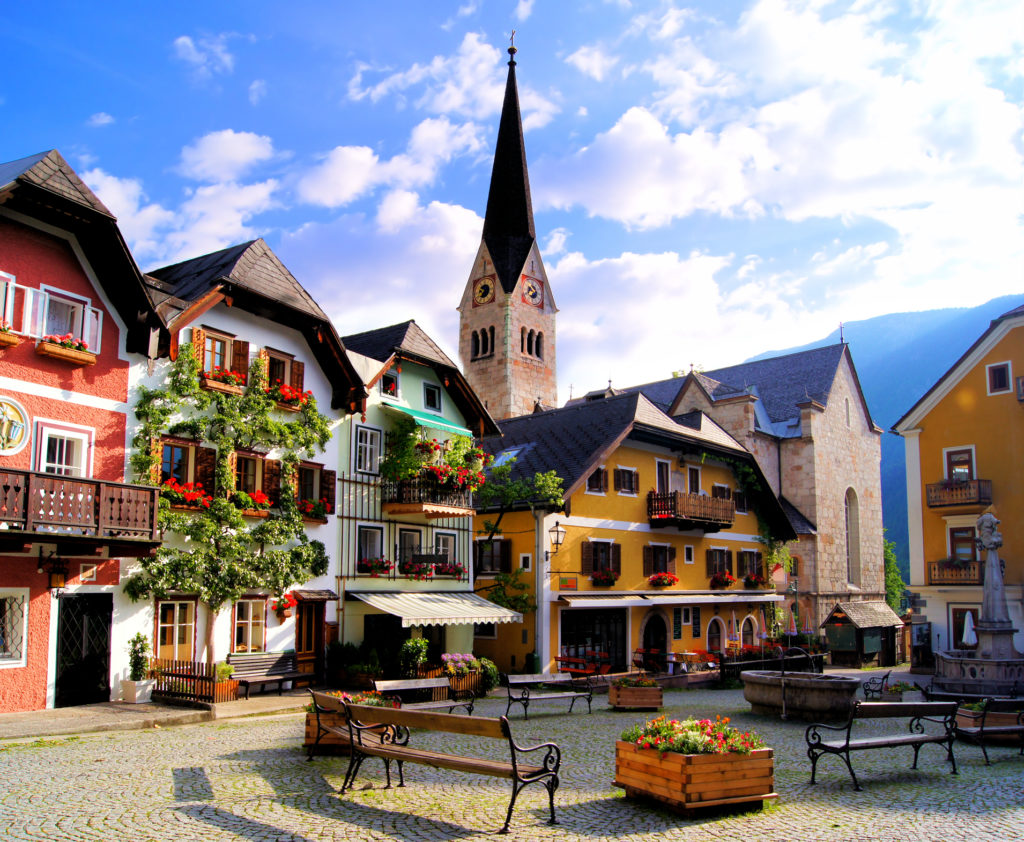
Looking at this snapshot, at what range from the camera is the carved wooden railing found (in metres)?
15.5

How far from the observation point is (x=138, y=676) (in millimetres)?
18484

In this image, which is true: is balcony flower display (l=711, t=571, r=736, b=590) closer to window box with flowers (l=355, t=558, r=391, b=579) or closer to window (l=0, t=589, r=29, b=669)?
window box with flowers (l=355, t=558, r=391, b=579)

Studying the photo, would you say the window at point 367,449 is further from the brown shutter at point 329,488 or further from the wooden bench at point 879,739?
the wooden bench at point 879,739

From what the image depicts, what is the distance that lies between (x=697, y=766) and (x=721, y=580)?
27.6m

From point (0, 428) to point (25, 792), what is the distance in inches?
352

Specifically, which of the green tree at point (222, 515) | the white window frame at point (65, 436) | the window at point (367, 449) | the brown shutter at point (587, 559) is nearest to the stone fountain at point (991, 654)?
the brown shutter at point (587, 559)

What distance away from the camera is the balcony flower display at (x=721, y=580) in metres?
36.1

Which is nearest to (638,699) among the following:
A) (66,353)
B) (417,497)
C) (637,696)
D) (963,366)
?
(637,696)

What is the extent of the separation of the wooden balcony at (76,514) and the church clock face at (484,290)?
2093 inches

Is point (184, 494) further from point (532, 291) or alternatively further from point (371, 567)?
point (532, 291)

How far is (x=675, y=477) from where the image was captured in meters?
35.1

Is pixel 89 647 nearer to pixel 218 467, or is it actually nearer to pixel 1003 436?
pixel 218 467

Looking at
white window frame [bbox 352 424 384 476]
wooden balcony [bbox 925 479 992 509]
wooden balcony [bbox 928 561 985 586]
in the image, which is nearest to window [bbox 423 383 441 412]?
white window frame [bbox 352 424 384 476]

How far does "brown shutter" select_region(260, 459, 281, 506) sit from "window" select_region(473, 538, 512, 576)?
9595 mm
